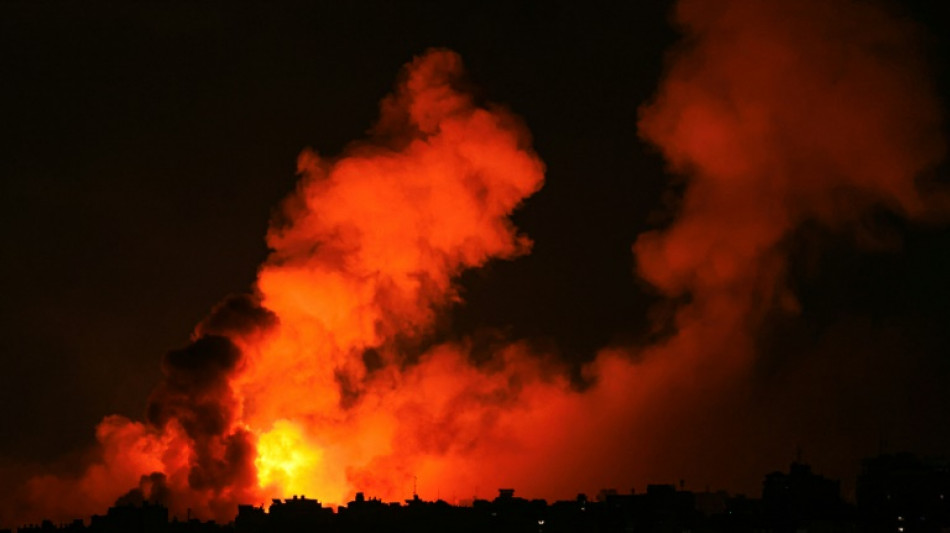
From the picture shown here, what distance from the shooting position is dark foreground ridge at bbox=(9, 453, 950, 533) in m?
75.0

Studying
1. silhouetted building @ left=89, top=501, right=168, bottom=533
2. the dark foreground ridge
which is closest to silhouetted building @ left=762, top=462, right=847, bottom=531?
the dark foreground ridge

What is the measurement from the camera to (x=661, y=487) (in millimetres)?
82812

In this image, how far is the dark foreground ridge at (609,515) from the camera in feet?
246

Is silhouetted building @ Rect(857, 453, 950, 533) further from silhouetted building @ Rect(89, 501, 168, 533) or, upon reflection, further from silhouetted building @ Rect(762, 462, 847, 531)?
silhouetted building @ Rect(89, 501, 168, 533)

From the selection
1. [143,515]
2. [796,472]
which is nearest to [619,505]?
[796,472]

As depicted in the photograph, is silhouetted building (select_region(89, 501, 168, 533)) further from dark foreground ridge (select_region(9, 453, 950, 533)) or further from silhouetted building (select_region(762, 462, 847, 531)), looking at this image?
silhouetted building (select_region(762, 462, 847, 531))

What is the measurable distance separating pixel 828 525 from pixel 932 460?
655 inches

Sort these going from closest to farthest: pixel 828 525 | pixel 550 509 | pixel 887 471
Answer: pixel 828 525 → pixel 550 509 → pixel 887 471

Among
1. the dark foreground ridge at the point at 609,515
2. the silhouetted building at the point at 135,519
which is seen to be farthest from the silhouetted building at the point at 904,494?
the silhouetted building at the point at 135,519

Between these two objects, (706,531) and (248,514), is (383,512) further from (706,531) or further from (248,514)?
(706,531)

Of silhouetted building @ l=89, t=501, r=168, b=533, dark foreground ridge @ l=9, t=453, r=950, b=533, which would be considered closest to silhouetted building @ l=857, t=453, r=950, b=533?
dark foreground ridge @ l=9, t=453, r=950, b=533

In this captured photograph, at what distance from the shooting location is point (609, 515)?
79.6m

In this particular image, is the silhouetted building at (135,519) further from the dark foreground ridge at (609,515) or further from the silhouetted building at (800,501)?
the silhouetted building at (800,501)

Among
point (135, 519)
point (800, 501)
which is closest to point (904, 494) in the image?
point (800, 501)
